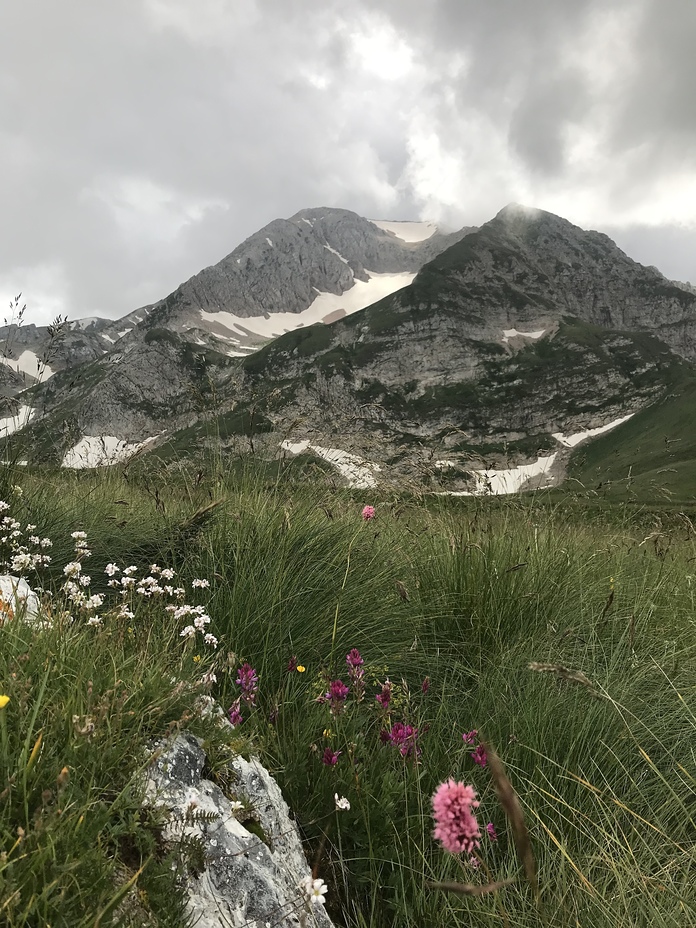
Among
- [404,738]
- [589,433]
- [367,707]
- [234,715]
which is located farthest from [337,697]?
[589,433]

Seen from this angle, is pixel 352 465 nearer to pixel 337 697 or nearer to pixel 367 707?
pixel 367 707

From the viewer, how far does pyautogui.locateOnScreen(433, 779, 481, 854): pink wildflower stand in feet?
3.81

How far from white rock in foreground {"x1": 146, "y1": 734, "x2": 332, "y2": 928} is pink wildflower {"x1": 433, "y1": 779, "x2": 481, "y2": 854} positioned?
819 mm

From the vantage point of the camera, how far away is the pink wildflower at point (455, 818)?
1160 mm

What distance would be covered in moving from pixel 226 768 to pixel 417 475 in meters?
4.77

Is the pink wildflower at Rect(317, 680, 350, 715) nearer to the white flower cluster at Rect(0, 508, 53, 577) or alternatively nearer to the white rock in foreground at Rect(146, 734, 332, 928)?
the white rock in foreground at Rect(146, 734, 332, 928)

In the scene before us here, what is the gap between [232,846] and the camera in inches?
78.7

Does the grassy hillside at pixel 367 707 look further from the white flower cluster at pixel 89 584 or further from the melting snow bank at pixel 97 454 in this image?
the melting snow bank at pixel 97 454

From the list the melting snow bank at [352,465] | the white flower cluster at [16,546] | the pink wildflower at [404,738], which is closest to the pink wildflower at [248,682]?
the pink wildflower at [404,738]

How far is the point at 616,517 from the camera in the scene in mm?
8055

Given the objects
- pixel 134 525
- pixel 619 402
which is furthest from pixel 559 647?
pixel 619 402

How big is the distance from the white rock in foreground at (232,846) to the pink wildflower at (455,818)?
82 centimetres

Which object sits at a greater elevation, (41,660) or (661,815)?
(41,660)

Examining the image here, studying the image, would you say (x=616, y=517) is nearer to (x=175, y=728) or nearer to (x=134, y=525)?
(x=134, y=525)
